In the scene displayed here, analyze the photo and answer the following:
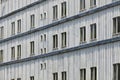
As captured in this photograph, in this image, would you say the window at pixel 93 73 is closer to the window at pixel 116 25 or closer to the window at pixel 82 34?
the window at pixel 82 34

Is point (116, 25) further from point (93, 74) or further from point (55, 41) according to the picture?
point (55, 41)

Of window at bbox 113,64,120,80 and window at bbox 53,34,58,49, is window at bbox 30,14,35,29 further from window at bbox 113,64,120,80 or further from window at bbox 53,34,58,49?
window at bbox 113,64,120,80

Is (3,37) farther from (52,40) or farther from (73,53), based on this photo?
(73,53)

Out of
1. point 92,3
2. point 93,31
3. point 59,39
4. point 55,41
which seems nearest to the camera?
point 93,31

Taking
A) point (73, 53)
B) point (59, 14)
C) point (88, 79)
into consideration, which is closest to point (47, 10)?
point (59, 14)

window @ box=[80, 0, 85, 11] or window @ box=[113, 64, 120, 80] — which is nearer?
window @ box=[113, 64, 120, 80]

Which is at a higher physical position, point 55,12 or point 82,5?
point 55,12

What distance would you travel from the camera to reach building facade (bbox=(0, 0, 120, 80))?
148ft

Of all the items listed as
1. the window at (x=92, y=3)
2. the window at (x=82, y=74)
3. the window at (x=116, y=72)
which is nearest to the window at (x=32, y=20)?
the window at (x=82, y=74)

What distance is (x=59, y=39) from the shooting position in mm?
53438

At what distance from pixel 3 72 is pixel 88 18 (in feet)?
67.4

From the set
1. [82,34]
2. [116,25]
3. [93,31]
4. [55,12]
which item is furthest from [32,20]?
[116,25]

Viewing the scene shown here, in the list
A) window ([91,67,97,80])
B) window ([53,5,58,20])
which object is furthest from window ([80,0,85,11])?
window ([91,67,97,80])

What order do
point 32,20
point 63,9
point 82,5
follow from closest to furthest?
1. point 82,5
2. point 63,9
3. point 32,20
